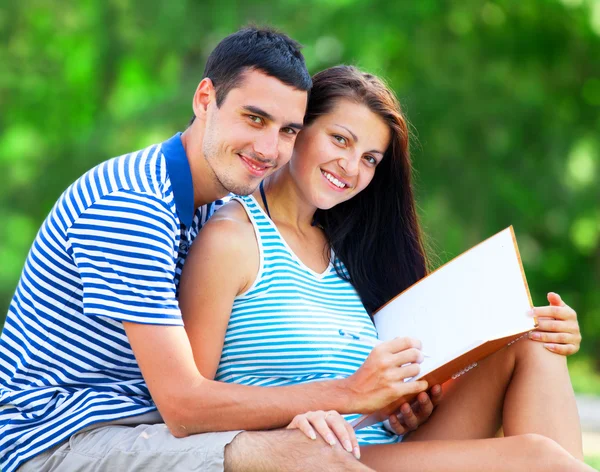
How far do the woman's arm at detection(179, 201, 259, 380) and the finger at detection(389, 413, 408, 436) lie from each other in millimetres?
620

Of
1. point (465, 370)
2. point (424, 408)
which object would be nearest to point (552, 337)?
point (465, 370)

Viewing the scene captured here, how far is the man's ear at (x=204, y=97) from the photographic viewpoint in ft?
8.86

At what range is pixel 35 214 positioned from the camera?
9.73m

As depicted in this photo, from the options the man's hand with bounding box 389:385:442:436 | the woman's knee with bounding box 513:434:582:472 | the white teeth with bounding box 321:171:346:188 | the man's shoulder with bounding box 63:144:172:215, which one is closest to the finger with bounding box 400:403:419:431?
the man's hand with bounding box 389:385:442:436

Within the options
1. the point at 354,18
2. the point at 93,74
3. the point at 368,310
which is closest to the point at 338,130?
the point at 368,310

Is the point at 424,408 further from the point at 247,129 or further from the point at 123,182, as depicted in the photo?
the point at 123,182

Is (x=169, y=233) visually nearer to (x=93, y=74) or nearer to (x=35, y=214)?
(x=35, y=214)

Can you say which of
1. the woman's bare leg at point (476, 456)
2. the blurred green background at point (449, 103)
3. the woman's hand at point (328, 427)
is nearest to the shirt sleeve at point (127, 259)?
the woman's hand at point (328, 427)

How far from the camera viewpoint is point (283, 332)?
8.47 feet

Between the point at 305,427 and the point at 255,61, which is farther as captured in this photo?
the point at 255,61

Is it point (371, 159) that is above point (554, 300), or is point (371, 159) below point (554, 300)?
above

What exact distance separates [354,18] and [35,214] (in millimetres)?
4198

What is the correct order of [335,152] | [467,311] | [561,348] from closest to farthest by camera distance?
[467,311] → [561,348] → [335,152]

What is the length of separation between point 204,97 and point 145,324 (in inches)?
32.2
